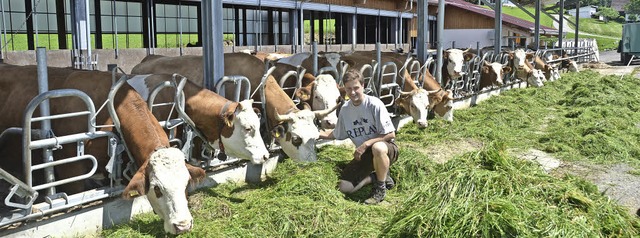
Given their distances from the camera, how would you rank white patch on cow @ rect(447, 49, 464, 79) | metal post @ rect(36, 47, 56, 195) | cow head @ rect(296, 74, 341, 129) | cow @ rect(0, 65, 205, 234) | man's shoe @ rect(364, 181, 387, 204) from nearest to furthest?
cow @ rect(0, 65, 205, 234) < metal post @ rect(36, 47, 56, 195) < man's shoe @ rect(364, 181, 387, 204) < cow head @ rect(296, 74, 341, 129) < white patch on cow @ rect(447, 49, 464, 79)

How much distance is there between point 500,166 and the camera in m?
4.88

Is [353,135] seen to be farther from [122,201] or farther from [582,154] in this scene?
[582,154]

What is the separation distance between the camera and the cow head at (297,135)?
22.0ft

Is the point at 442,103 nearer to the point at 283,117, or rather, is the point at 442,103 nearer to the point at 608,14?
the point at 283,117

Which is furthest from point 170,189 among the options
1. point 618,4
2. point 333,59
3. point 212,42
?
point 618,4

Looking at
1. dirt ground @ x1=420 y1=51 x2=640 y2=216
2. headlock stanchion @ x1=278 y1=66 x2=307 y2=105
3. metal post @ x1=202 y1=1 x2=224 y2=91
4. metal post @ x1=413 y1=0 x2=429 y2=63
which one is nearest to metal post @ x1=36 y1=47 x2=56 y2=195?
metal post @ x1=202 y1=1 x2=224 y2=91

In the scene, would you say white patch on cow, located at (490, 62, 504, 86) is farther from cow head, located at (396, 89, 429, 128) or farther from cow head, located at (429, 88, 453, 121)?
cow head, located at (396, 89, 429, 128)

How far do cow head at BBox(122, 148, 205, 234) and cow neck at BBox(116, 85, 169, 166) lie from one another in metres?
0.32

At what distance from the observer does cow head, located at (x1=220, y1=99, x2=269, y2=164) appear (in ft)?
19.5

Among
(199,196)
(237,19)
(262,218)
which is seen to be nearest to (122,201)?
(199,196)

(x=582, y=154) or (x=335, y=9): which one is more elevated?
(x=335, y=9)

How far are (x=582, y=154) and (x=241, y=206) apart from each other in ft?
17.9

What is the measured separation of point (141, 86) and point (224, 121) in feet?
3.76

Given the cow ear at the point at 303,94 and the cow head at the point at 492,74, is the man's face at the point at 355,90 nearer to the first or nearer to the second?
the cow ear at the point at 303,94
